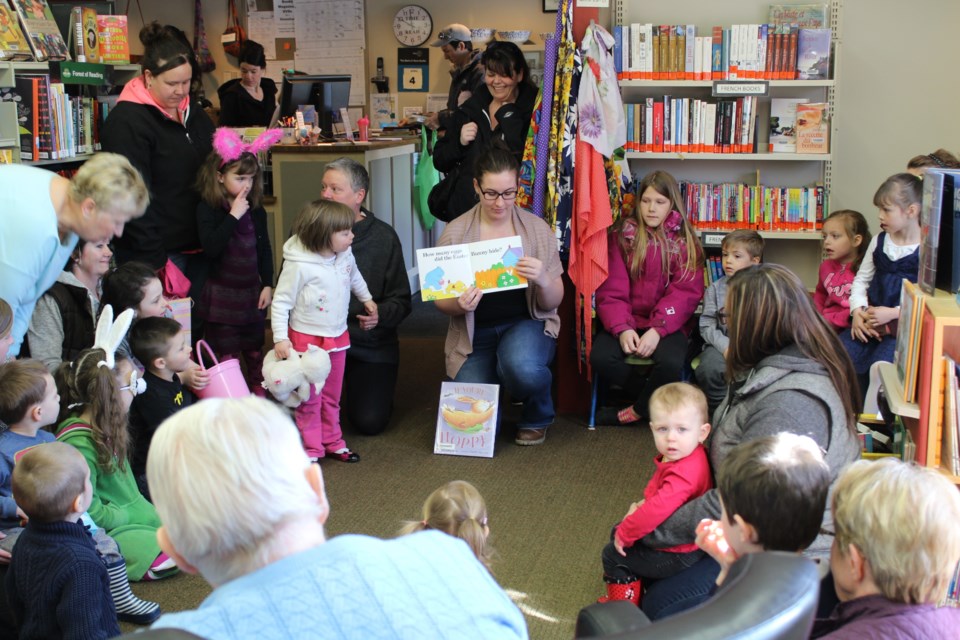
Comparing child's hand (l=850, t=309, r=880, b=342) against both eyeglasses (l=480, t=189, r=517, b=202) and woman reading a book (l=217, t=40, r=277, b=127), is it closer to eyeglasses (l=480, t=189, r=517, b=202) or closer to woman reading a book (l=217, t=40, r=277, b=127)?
eyeglasses (l=480, t=189, r=517, b=202)

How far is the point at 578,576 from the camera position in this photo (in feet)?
10.4

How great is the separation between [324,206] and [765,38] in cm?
236

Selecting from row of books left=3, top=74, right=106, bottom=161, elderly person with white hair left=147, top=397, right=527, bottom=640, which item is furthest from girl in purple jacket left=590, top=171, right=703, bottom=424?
elderly person with white hair left=147, top=397, right=527, bottom=640

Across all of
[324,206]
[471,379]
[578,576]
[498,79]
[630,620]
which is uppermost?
[498,79]

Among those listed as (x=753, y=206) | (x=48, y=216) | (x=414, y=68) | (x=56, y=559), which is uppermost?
(x=414, y=68)

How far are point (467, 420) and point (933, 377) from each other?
2.20 metres

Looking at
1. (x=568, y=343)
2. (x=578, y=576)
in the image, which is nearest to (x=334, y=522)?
(x=578, y=576)

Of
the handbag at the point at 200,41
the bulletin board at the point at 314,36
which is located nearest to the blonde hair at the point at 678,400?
the bulletin board at the point at 314,36

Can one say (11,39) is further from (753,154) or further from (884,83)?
(884,83)

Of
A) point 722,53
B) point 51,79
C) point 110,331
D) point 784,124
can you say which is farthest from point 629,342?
point 51,79

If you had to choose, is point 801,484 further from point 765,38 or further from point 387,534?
point 765,38

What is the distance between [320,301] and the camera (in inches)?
157

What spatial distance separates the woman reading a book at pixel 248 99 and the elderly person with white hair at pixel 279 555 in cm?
721

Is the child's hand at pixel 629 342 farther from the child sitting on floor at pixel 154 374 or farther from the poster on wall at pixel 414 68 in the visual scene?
the poster on wall at pixel 414 68
